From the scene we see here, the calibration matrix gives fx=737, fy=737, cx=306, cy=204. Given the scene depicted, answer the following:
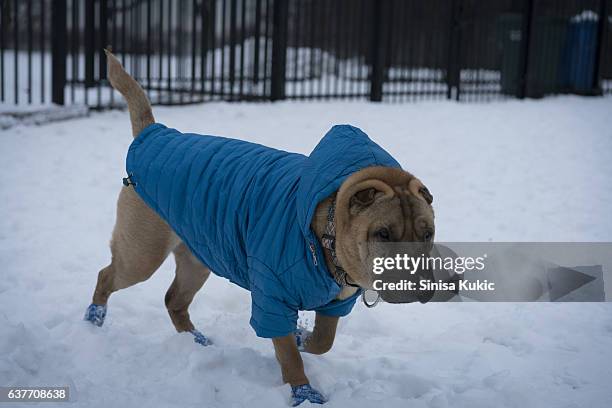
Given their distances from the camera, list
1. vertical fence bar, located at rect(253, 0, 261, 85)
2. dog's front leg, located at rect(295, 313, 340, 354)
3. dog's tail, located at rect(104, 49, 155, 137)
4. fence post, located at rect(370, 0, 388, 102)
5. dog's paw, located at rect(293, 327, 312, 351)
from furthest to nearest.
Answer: fence post, located at rect(370, 0, 388, 102) → vertical fence bar, located at rect(253, 0, 261, 85) → dog's tail, located at rect(104, 49, 155, 137) → dog's paw, located at rect(293, 327, 312, 351) → dog's front leg, located at rect(295, 313, 340, 354)

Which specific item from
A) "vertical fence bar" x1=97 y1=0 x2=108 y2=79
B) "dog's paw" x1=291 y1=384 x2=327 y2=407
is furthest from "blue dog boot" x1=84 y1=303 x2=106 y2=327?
"vertical fence bar" x1=97 y1=0 x2=108 y2=79

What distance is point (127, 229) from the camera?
3.76 m

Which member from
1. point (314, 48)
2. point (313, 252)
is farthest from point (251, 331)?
point (314, 48)

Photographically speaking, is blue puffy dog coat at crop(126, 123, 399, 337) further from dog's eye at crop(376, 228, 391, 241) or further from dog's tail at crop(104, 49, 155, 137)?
dog's eye at crop(376, 228, 391, 241)

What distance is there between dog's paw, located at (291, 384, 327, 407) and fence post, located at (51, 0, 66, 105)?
24.3 ft

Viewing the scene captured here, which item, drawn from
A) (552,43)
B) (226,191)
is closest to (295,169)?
(226,191)

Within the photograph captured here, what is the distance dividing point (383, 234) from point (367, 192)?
0.17 metres

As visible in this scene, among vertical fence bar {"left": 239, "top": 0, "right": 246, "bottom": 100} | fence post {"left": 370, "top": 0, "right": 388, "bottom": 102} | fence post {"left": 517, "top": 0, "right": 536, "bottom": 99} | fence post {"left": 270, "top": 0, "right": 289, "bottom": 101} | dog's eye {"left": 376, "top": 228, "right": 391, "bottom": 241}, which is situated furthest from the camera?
fence post {"left": 517, "top": 0, "right": 536, "bottom": 99}

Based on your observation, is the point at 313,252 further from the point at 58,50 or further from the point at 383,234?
the point at 58,50

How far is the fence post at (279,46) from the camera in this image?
10.7 meters

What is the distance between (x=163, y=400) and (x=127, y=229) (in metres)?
1.09

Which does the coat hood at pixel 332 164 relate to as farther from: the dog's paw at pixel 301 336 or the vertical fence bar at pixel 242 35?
the vertical fence bar at pixel 242 35

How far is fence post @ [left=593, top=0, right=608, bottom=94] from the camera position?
585 inches

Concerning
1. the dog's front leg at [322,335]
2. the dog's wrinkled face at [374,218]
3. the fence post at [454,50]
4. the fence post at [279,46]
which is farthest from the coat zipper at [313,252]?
the fence post at [454,50]
